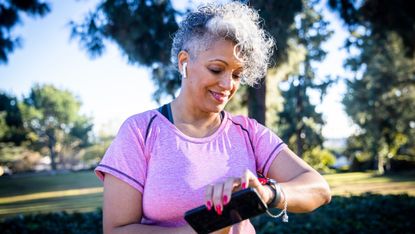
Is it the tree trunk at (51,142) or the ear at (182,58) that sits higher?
the ear at (182,58)

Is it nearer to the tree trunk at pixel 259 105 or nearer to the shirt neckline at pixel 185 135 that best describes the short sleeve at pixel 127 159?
the shirt neckline at pixel 185 135

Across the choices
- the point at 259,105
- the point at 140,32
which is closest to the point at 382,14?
the point at 259,105

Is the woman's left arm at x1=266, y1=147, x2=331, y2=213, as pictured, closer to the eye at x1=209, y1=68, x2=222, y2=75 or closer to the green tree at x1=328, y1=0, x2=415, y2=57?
the eye at x1=209, y1=68, x2=222, y2=75

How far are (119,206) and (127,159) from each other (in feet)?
0.65

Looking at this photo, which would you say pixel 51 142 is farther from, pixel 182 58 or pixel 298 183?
pixel 298 183

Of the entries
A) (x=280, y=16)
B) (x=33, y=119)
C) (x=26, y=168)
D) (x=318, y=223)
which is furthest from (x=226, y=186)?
(x=33, y=119)

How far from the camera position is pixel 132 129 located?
153 cm

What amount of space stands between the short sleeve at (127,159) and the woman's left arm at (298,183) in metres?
0.61

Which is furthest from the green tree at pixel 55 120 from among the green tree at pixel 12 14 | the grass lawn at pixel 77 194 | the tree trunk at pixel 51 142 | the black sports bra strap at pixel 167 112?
the black sports bra strap at pixel 167 112

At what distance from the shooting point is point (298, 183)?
1479mm

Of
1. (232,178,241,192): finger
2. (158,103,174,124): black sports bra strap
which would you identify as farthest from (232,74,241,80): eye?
(232,178,241,192): finger

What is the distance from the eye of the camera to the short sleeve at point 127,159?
1.43 m

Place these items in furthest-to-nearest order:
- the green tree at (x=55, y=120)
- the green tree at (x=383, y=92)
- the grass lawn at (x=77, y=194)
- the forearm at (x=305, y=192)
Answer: the green tree at (x=55, y=120)
the green tree at (x=383, y=92)
the grass lawn at (x=77, y=194)
the forearm at (x=305, y=192)

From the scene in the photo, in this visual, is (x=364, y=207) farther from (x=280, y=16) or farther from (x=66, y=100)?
(x=66, y=100)
